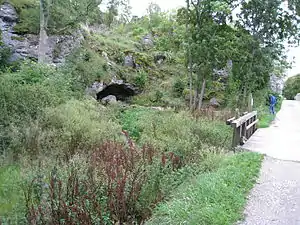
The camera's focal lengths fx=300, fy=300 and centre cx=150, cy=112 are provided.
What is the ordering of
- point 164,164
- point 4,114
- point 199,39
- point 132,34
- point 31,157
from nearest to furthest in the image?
point 164,164 < point 31,157 < point 4,114 < point 199,39 < point 132,34

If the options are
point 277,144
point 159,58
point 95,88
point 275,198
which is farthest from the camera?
point 159,58

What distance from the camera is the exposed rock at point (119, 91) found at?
51.2 ft

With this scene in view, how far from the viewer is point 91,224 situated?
3.13 meters

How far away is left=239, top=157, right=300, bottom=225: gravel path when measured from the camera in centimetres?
339

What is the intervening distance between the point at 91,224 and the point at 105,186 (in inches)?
27.1

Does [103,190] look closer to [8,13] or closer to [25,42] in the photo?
[25,42]

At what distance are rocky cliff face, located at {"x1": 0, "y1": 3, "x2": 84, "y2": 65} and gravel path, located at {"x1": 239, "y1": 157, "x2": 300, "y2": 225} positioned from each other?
10.9m

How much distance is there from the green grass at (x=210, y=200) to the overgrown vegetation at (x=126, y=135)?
2 cm

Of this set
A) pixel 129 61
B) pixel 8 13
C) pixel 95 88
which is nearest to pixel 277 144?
pixel 95 88

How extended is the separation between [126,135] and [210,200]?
110 inches

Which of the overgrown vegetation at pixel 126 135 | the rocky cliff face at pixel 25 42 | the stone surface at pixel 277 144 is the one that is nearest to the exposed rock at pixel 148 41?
the overgrown vegetation at pixel 126 135

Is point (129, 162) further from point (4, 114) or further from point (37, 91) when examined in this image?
point (37, 91)

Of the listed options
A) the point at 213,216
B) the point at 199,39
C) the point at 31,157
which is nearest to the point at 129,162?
the point at 213,216

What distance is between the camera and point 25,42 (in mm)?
13102
